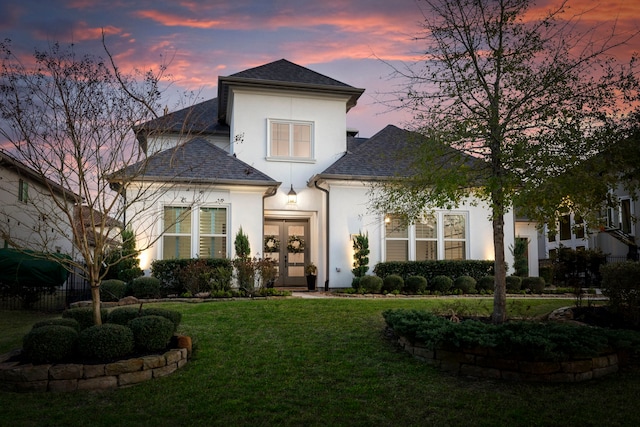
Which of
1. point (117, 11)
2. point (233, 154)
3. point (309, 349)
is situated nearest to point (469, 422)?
point (309, 349)

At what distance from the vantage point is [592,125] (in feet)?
23.8

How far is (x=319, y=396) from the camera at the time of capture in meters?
5.53

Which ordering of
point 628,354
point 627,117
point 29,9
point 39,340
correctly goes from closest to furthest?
point 39,340, point 628,354, point 627,117, point 29,9

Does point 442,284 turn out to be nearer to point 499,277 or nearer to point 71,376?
point 499,277

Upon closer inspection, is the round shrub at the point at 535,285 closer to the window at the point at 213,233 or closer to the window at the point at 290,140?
the window at the point at 290,140

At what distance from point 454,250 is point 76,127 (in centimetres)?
1276

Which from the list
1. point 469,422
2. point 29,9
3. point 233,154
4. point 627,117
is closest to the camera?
point 469,422

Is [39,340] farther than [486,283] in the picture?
No

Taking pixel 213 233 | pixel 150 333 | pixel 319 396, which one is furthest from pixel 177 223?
pixel 319 396

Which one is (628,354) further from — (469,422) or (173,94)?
(173,94)

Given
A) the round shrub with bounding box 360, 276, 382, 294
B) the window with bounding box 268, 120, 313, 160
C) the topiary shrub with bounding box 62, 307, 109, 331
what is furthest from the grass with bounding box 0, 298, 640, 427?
the window with bounding box 268, 120, 313, 160

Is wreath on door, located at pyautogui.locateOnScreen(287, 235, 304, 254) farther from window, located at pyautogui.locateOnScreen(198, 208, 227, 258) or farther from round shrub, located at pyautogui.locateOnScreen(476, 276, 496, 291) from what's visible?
round shrub, located at pyautogui.locateOnScreen(476, 276, 496, 291)

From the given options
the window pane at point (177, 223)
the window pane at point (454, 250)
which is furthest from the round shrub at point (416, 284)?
the window pane at point (177, 223)

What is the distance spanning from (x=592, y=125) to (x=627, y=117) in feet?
1.51
